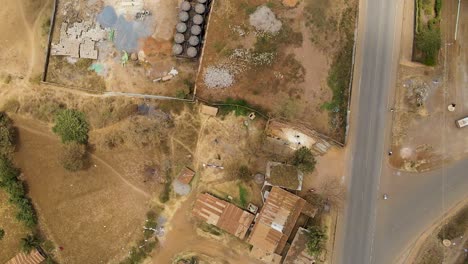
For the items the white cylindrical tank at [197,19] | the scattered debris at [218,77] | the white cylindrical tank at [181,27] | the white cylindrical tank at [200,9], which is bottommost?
the scattered debris at [218,77]

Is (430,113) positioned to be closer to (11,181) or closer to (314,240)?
(314,240)

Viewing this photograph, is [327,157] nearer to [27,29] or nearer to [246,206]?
[246,206]

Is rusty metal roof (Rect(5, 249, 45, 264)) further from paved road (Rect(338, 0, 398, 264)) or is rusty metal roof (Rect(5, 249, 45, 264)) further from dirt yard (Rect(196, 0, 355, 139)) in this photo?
paved road (Rect(338, 0, 398, 264))

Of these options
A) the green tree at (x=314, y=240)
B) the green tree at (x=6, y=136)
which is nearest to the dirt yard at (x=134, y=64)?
the green tree at (x=6, y=136)

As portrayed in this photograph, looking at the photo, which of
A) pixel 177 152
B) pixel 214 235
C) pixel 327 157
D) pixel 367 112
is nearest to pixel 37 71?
pixel 177 152

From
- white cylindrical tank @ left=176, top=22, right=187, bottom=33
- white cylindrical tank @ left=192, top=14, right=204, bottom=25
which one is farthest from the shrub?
white cylindrical tank @ left=192, top=14, right=204, bottom=25

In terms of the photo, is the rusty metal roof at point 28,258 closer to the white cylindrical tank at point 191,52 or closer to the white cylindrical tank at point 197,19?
the white cylindrical tank at point 191,52
